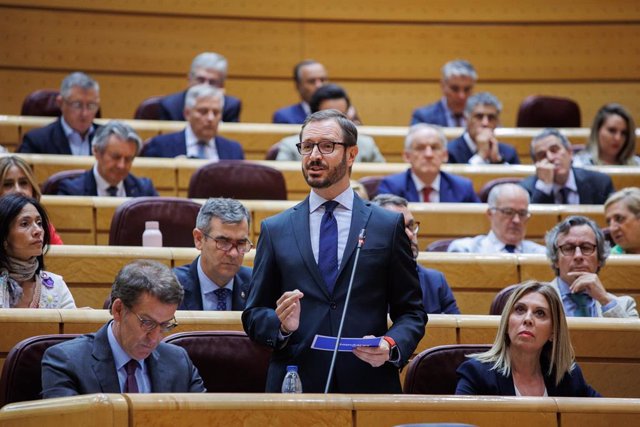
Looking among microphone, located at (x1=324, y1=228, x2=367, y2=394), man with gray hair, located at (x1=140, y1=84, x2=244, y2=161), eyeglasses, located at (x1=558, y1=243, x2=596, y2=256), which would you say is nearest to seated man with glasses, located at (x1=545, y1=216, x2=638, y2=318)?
eyeglasses, located at (x1=558, y1=243, x2=596, y2=256)

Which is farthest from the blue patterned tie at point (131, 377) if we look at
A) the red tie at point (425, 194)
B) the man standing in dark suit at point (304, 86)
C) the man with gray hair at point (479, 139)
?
the man standing in dark suit at point (304, 86)

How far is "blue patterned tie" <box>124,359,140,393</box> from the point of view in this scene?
2.37 m

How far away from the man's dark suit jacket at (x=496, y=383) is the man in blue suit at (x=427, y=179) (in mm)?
1745

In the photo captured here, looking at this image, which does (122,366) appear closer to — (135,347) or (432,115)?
(135,347)

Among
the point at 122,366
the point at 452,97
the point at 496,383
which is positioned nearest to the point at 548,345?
the point at 496,383

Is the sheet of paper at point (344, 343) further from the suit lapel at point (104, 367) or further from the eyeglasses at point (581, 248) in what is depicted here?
the eyeglasses at point (581, 248)

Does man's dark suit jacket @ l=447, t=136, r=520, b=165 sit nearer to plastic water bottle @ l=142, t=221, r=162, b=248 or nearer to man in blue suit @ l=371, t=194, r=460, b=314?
man in blue suit @ l=371, t=194, r=460, b=314

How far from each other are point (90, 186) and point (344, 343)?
6.94 ft

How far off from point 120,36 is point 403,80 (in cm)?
161

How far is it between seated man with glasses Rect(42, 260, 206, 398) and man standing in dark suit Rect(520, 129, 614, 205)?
2.34 meters

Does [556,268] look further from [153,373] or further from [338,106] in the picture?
[338,106]

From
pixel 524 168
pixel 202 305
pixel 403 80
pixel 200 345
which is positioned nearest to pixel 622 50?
pixel 403 80

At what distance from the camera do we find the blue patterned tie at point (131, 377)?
7.77 feet

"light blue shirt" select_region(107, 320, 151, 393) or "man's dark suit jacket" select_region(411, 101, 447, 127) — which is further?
"man's dark suit jacket" select_region(411, 101, 447, 127)
